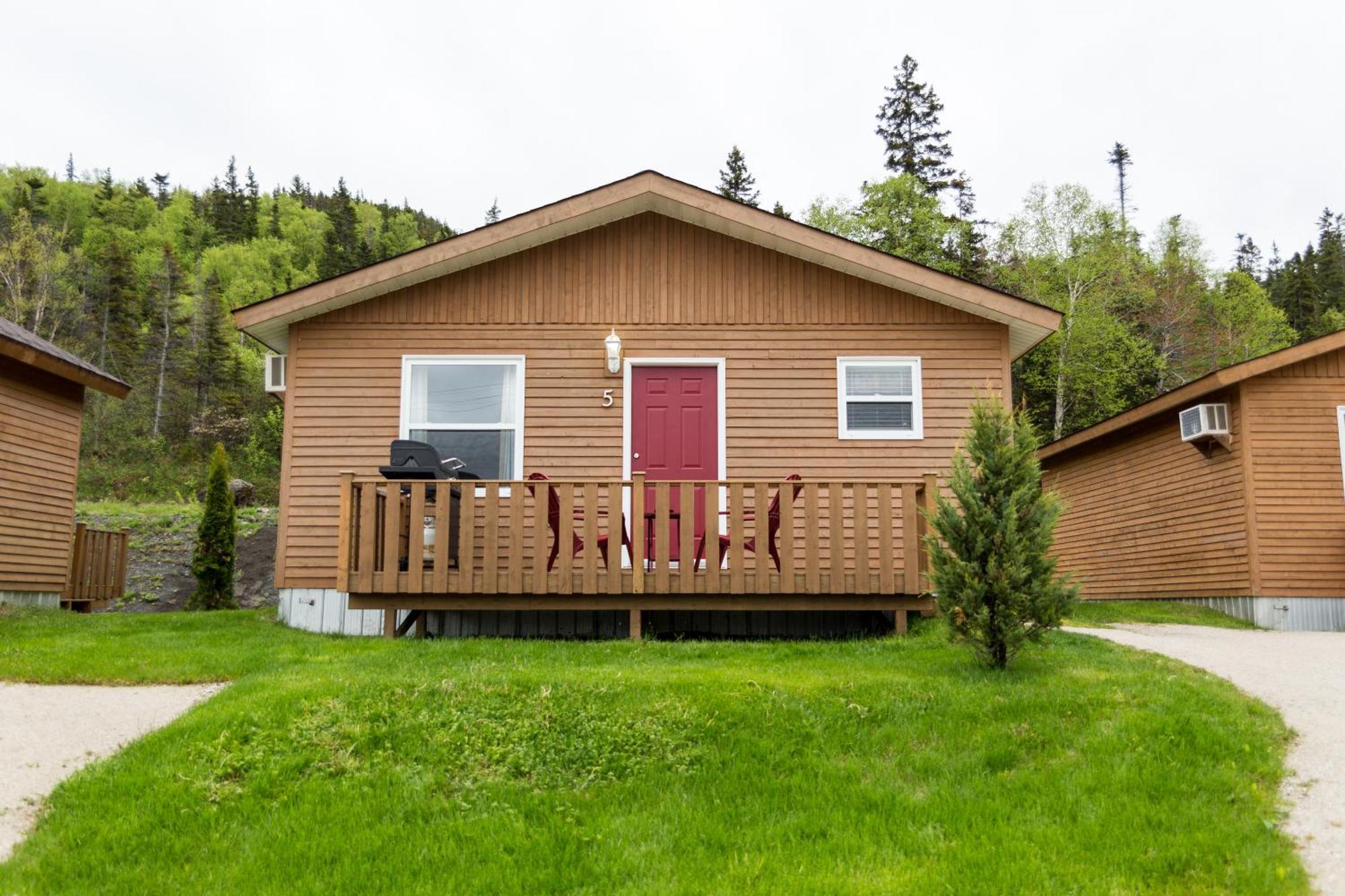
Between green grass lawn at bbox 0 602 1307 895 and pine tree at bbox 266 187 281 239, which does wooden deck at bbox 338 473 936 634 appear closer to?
green grass lawn at bbox 0 602 1307 895

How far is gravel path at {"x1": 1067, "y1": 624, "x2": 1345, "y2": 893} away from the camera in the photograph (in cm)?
450

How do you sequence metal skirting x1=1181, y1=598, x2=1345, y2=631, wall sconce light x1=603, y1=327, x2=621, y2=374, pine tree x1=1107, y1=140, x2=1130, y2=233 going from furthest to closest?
pine tree x1=1107, y1=140, x2=1130, y2=233, metal skirting x1=1181, y1=598, x2=1345, y2=631, wall sconce light x1=603, y1=327, x2=621, y2=374

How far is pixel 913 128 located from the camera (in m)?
37.4

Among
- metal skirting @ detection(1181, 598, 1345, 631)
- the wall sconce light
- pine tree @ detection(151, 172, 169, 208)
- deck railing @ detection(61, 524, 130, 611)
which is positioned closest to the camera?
the wall sconce light

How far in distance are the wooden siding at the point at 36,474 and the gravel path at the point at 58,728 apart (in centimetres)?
652

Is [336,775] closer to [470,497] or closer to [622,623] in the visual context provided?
[470,497]

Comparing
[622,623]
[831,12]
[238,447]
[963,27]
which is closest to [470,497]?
[622,623]

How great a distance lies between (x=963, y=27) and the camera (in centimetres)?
2673

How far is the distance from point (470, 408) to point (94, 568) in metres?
7.95

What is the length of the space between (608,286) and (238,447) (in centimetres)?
3527

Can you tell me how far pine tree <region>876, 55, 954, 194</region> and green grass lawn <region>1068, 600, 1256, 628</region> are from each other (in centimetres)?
2566

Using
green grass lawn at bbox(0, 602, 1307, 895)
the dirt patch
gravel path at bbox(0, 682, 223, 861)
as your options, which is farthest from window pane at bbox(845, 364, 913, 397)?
the dirt patch

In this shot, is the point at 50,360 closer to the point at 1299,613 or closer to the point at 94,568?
the point at 94,568

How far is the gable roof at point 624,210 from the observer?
10305 mm
